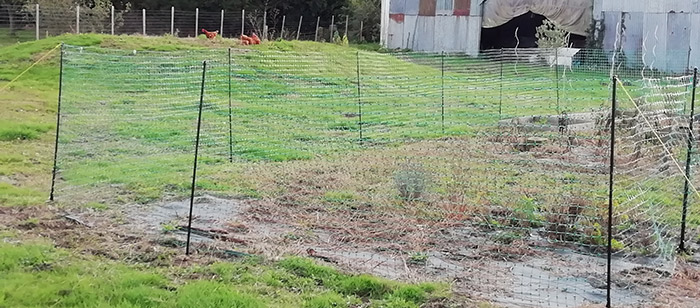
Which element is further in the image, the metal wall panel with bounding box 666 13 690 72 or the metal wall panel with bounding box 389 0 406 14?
the metal wall panel with bounding box 389 0 406 14

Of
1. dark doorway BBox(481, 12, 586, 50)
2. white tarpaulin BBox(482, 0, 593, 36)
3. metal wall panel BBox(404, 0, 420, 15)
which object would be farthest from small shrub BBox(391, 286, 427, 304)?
dark doorway BBox(481, 12, 586, 50)

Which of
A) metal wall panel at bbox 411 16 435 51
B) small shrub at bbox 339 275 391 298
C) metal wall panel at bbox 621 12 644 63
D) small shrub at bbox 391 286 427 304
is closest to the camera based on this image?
small shrub at bbox 391 286 427 304

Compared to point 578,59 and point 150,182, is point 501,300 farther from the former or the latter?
point 578,59

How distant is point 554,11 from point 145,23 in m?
14.0

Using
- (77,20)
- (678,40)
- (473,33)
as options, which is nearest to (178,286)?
(77,20)

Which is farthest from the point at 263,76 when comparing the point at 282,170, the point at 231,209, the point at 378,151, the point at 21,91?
the point at 231,209

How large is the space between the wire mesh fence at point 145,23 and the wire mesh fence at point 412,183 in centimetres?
973

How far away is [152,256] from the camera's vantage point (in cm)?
525

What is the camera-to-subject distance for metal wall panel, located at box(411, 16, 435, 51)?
2878 centimetres

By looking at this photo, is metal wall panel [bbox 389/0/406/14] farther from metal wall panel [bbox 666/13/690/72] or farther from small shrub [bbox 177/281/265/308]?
small shrub [bbox 177/281/265/308]

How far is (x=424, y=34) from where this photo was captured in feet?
95.0

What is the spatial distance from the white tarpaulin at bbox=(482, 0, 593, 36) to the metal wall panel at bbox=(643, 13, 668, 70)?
1957 millimetres

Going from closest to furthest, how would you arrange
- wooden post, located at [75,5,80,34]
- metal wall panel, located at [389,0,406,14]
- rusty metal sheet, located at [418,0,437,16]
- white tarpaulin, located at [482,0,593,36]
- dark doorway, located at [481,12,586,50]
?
wooden post, located at [75,5,80,34] → white tarpaulin, located at [482,0,593,36] → rusty metal sheet, located at [418,0,437,16] → metal wall panel, located at [389,0,406,14] → dark doorway, located at [481,12,586,50]

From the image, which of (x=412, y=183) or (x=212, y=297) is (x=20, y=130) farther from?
(x=212, y=297)
